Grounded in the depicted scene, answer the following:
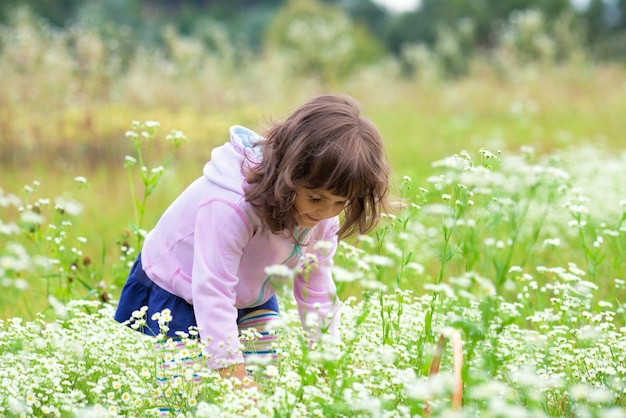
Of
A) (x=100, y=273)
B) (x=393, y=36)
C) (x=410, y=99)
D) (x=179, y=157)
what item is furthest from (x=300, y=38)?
(x=393, y=36)

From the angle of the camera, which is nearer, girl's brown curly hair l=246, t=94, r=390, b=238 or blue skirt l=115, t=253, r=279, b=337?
girl's brown curly hair l=246, t=94, r=390, b=238

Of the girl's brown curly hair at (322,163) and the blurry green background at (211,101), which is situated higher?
the blurry green background at (211,101)

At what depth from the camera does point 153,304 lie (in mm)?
2684

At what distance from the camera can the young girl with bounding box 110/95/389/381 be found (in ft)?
7.51

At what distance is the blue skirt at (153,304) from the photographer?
264 centimetres

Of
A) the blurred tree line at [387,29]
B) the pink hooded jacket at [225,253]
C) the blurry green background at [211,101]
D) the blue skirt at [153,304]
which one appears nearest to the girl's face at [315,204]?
the pink hooded jacket at [225,253]

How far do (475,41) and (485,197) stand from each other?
22.1 m

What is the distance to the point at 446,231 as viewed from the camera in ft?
7.19

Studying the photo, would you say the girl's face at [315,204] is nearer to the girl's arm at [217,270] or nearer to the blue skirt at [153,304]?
the girl's arm at [217,270]

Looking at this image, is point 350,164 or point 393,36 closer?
point 350,164

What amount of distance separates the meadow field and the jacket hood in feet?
0.33

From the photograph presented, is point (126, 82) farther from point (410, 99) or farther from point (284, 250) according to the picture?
point (284, 250)

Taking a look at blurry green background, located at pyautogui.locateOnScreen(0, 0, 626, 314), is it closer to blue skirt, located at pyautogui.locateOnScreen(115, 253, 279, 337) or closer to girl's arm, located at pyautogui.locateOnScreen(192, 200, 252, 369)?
girl's arm, located at pyautogui.locateOnScreen(192, 200, 252, 369)

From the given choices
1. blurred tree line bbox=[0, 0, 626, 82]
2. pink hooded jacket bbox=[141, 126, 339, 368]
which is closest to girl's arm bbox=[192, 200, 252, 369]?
pink hooded jacket bbox=[141, 126, 339, 368]
